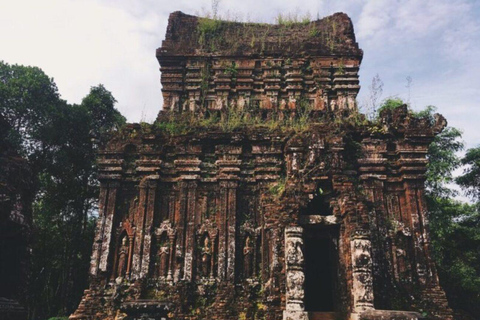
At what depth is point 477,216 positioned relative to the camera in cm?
1708

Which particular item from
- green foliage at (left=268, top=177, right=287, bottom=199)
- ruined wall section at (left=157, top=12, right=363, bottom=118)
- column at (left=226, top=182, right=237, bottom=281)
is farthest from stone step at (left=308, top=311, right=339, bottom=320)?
ruined wall section at (left=157, top=12, right=363, bottom=118)

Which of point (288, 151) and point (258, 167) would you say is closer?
point (288, 151)

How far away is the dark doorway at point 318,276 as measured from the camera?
9.54 metres

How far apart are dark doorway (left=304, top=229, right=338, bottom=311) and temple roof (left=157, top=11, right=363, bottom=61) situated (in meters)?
6.40

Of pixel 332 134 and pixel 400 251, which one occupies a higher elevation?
pixel 332 134

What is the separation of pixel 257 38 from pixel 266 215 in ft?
24.7

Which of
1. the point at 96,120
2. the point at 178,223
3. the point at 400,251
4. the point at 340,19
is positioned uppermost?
the point at 340,19

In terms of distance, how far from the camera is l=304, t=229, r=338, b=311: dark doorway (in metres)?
9.54

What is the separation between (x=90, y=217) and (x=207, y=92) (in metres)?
10.2

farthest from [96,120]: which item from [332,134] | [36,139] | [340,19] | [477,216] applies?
[477,216]

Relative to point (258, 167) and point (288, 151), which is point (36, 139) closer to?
point (258, 167)

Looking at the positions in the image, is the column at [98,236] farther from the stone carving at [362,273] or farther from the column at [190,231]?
the stone carving at [362,273]

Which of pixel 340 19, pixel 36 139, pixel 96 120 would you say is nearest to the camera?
pixel 340 19

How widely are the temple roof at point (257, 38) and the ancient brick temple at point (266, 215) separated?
2.08m
